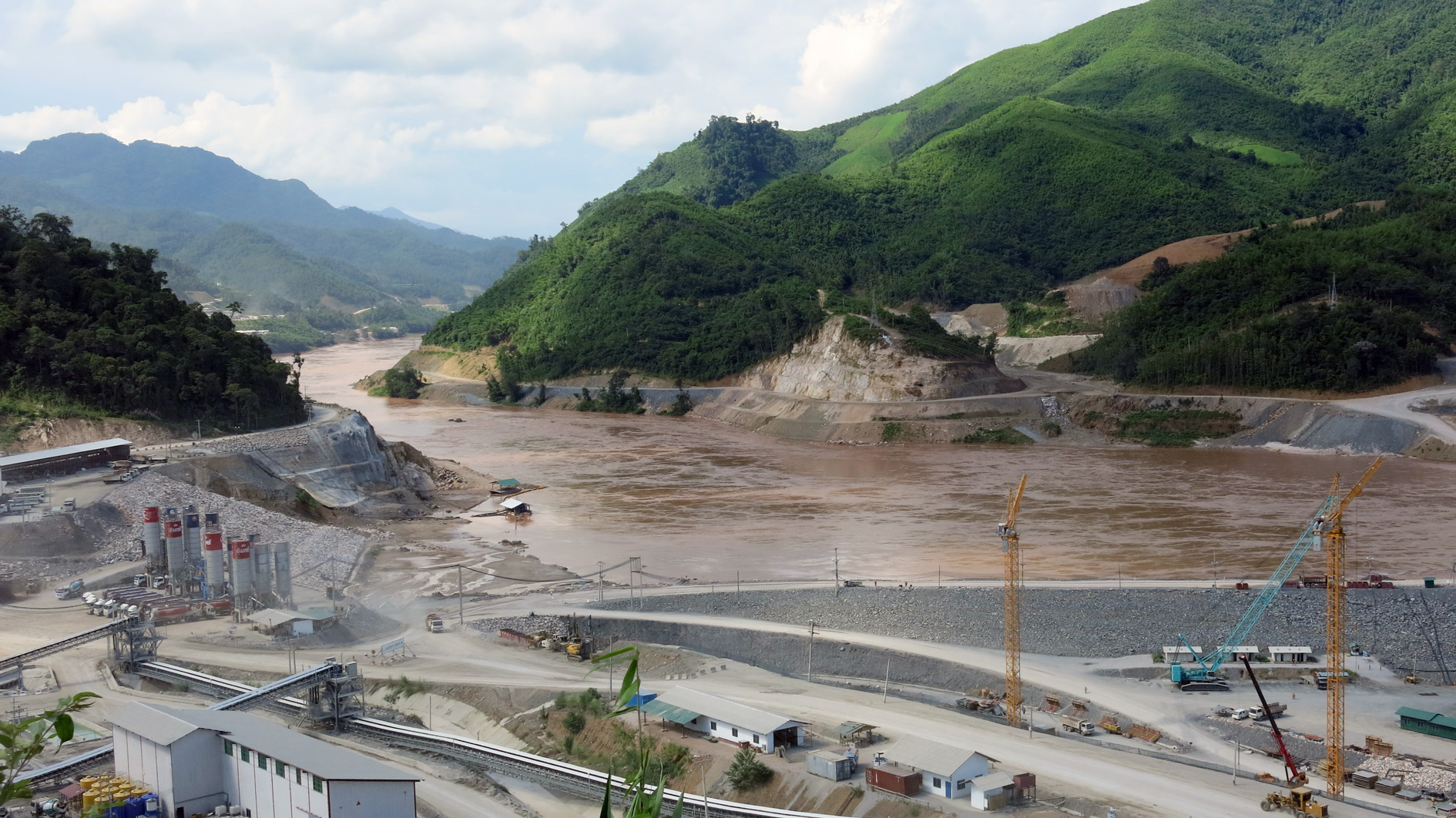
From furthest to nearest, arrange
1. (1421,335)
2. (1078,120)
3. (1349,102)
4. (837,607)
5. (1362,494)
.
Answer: (1349,102) < (1078,120) < (1421,335) < (1362,494) < (837,607)

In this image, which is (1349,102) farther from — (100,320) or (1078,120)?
(100,320)

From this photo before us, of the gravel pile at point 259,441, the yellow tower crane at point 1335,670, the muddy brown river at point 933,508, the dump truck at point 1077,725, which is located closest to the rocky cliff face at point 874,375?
the muddy brown river at point 933,508

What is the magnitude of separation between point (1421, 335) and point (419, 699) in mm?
73988

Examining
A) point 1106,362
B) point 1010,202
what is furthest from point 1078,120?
point 1106,362

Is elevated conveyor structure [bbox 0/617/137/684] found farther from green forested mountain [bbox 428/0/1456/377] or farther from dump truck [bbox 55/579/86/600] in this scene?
green forested mountain [bbox 428/0/1456/377]

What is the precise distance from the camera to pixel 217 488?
52031 mm

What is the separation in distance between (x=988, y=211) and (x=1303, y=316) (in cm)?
7774

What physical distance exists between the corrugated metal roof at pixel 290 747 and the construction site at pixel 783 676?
157 cm

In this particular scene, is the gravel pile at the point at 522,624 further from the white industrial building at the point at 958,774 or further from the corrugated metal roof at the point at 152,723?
the white industrial building at the point at 958,774

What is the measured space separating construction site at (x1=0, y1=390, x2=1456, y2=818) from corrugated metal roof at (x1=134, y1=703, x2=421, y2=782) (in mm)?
1573

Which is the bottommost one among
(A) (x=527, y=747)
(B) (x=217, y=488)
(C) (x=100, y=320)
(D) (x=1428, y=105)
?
(A) (x=527, y=747)

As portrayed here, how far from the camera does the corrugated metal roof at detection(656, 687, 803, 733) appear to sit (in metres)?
26.4

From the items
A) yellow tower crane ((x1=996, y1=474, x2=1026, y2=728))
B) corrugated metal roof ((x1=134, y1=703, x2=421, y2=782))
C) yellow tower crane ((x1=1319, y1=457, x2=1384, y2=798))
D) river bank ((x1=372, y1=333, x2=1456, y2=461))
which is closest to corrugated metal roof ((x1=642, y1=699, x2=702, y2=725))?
corrugated metal roof ((x1=134, y1=703, x2=421, y2=782))

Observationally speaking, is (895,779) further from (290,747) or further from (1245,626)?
(1245,626)
